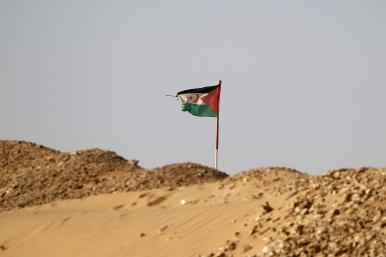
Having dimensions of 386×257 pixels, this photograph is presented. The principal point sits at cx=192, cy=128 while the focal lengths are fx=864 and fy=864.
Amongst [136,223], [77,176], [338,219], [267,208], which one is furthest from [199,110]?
[338,219]

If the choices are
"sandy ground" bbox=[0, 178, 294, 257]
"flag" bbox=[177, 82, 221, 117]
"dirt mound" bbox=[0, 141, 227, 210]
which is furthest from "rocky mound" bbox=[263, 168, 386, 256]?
"flag" bbox=[177, 82, 221, 117]

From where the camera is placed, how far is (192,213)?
1391 centimetres

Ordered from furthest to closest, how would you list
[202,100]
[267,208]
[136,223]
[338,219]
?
[202,100] < [136,223] < [267,208] < [338,219]

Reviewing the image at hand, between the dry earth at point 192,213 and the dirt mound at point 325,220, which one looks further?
the dry earth at point 192,213

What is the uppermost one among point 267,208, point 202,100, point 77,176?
point 202,100

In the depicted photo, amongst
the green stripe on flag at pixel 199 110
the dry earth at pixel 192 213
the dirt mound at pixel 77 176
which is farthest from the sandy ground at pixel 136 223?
the green stripe on flag at pixel 199 110

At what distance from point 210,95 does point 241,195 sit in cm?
737

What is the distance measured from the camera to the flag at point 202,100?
23.0 m

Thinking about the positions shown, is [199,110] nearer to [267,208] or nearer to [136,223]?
A: [136,223]

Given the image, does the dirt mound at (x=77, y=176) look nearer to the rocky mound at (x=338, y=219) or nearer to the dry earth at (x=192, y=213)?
the dry earth at (x=192, y=213)

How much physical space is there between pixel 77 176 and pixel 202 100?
13.0 feet

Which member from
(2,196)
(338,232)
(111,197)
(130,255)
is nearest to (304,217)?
(338,232)

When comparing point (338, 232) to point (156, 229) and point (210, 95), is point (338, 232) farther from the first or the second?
point (210, 95)

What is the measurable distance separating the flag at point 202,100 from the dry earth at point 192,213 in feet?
5.34
